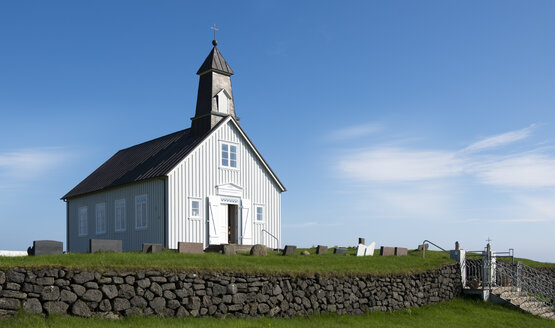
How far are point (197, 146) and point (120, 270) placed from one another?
11855 mm

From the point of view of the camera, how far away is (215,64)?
3184 cm

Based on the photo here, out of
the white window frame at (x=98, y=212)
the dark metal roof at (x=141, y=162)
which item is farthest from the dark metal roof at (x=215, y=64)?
the white window frame at (x=98, y=212)

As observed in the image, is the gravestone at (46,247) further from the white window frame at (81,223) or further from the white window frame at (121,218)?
the white window frame at (81,223)

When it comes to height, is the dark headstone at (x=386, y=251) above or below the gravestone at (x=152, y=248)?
below

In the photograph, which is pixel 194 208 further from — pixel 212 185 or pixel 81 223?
pixel 81 223

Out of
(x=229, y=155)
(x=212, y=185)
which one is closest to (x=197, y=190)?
(x=212, y=185)

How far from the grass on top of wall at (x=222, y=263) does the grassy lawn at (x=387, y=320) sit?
5.01 ft

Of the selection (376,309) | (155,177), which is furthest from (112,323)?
(155,177)

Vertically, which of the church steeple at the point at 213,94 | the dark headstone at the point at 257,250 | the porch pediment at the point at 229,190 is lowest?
the dark headstone at the point at 257,250

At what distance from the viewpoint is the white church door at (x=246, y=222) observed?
29.4 m

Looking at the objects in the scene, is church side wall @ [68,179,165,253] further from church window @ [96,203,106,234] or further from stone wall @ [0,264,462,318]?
stone wall @ [0,264,462,318]

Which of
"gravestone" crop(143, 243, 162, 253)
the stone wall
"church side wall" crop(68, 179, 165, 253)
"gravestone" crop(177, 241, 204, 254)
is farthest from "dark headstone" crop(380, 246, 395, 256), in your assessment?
"gravestone" crop(143, 243, 162, 253)

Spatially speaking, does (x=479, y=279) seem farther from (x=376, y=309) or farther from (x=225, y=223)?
(x=225, y=223)

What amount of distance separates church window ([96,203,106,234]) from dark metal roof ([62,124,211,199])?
0.98 meters
